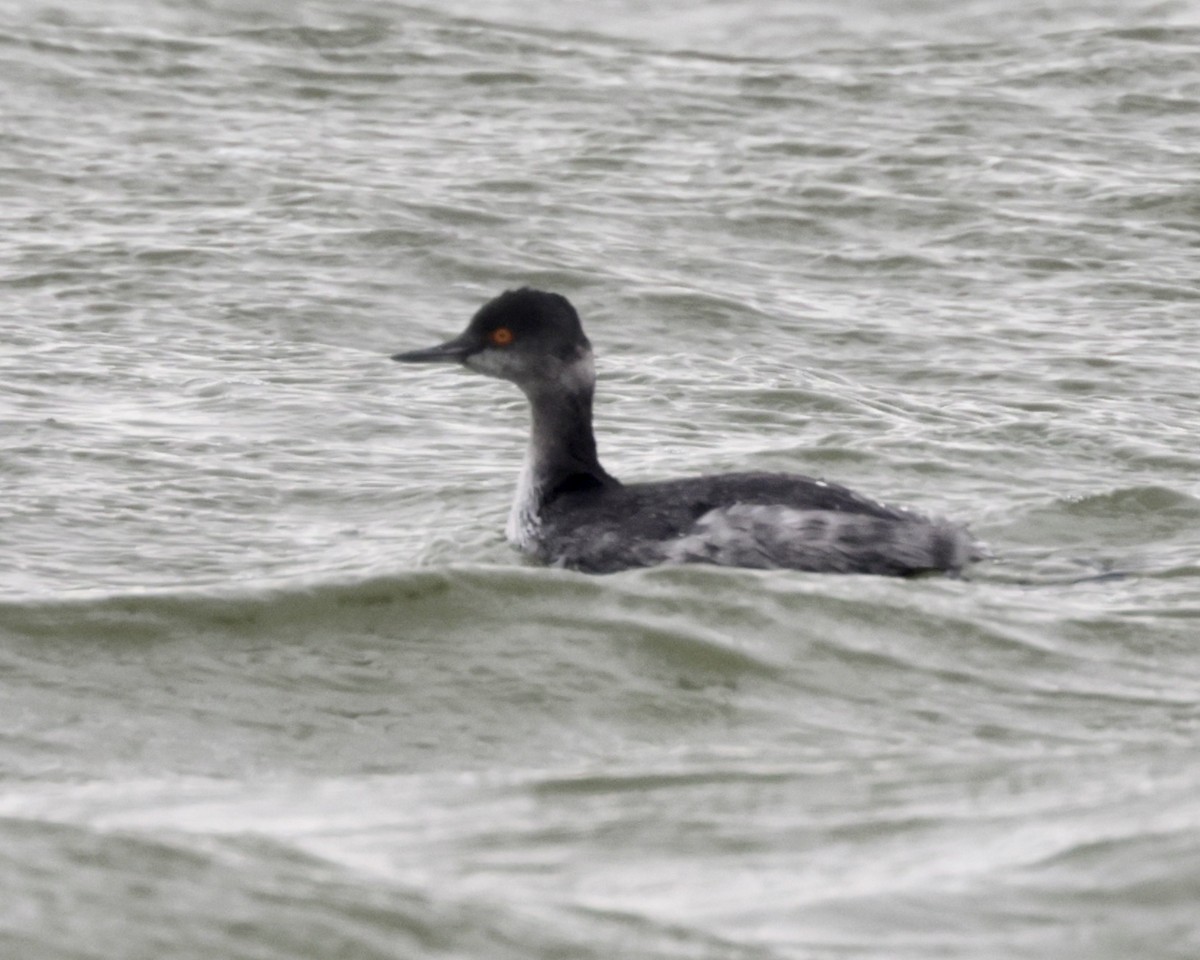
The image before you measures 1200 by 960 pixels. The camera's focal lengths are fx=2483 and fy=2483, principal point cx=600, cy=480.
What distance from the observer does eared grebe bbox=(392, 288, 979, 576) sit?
776 cm

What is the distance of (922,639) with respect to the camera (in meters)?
7.16

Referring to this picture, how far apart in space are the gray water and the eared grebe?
0.72 feet

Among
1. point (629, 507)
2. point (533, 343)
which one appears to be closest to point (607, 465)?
point (533, 343)

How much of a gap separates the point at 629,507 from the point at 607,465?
162cm

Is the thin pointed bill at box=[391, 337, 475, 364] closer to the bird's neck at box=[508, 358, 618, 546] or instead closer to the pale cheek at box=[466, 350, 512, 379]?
the pale cheek at box=[466, 350, 512, 379]

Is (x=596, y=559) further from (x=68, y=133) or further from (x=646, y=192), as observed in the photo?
(x=68, y=133)

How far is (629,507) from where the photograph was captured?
8.09 m

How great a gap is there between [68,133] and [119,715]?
8953 millimetres

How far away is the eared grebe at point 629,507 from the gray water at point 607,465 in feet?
0.72

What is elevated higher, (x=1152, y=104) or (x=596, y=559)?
(x=1152, y=104)

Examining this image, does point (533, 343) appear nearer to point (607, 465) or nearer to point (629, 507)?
point (629, 507)

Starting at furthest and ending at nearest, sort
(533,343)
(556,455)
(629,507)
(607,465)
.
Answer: (607,465)
(533,343)
(556,455)
(629,507)

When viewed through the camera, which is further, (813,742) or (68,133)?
(68,133)

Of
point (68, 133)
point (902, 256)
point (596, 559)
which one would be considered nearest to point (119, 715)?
point (596, 559)
